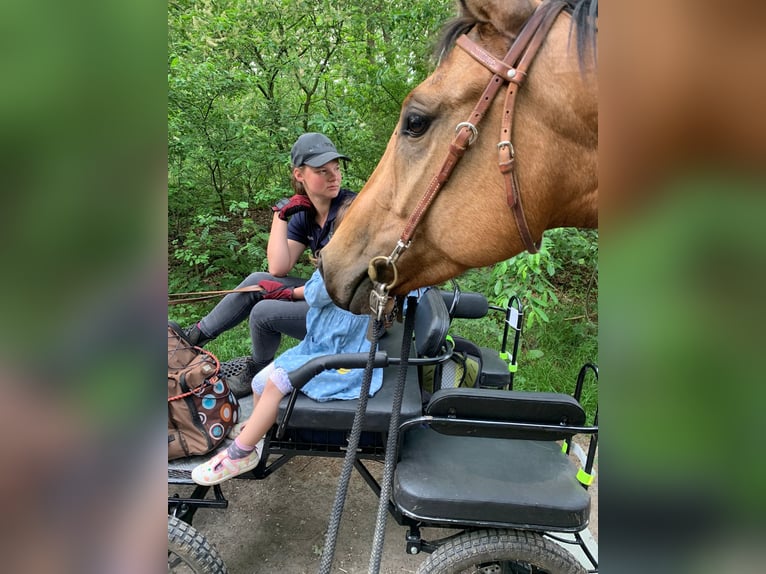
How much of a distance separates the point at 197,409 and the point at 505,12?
203 centimetres

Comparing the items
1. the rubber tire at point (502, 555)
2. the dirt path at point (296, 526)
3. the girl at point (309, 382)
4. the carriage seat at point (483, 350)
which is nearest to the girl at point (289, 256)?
the girl at point (309, 382)

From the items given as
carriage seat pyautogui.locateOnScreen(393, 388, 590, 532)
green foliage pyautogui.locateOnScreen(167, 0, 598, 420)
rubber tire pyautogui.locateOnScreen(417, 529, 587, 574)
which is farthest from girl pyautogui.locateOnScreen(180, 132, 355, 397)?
green foliage pyautogui.locateOnScreen(167, 0, 598, 420)

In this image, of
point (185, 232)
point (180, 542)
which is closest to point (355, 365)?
point (180, 542)

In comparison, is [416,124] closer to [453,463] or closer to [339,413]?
[339,413]

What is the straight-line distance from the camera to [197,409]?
220cm

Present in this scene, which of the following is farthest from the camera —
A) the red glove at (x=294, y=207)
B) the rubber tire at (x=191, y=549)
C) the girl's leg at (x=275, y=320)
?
the red glove at (x=294, y=207)

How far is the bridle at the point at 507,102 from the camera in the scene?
1.27 metres

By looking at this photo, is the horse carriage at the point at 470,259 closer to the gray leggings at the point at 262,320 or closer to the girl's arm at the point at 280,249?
the gray leggings at the point at 262,320

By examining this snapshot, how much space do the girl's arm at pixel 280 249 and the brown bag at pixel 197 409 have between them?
39.3 inches

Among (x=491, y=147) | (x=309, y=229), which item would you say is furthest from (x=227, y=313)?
(x=491, y=147)

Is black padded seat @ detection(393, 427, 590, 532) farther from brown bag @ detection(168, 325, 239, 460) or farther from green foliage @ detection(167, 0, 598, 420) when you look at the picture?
green foliage @ detection(167, 0, 598, 420)

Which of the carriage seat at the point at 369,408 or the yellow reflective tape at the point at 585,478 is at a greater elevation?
the carriage seat at the point at 369,408

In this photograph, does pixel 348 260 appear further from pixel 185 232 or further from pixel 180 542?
pixel 185 232

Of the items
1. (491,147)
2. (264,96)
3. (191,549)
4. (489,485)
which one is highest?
(264,96)
